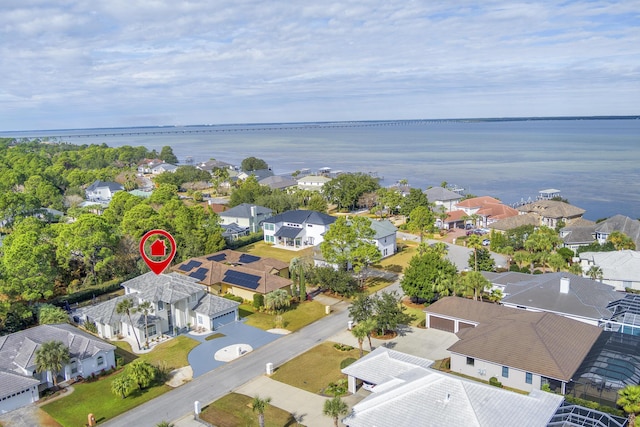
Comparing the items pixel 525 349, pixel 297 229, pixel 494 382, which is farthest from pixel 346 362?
pixel 297 229

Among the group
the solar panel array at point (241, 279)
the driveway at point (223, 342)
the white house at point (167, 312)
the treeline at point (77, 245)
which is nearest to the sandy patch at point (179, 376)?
the driveway at point (223, 342)

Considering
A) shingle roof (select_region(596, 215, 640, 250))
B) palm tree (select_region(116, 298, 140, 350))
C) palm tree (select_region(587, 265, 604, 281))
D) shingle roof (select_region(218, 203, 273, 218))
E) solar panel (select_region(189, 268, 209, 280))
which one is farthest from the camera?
shingle roof (select_region(218, 203, 273, 218))


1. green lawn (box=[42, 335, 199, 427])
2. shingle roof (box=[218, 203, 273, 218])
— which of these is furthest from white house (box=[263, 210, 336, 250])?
green lawn (box=[42, 335, 199, 427])

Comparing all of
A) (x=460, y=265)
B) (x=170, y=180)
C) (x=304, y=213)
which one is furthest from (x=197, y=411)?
(x=170, y=180)

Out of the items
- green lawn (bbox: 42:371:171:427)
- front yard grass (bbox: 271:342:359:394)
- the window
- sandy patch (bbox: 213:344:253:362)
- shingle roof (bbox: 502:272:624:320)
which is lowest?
green lawn (bbox: 42:371:171:427)

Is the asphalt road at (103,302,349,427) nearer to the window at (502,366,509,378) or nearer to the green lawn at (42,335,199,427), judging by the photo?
the green lawn at (42,335,199,427)

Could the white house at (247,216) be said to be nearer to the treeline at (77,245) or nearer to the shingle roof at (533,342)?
the treeline at (77,245)
